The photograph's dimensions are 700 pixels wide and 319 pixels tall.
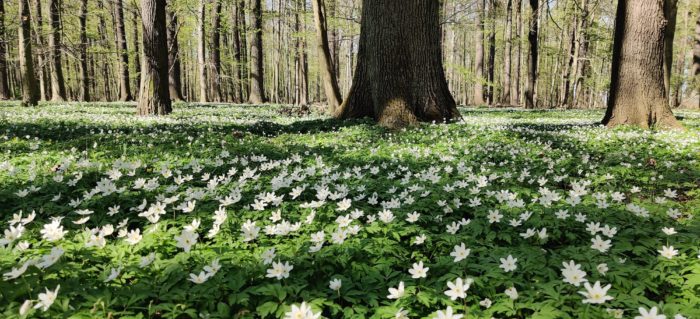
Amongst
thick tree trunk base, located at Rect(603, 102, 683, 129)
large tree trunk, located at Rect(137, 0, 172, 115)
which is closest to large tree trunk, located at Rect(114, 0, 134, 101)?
large tree trunk, located at Rect(137, 0, 172, 115)

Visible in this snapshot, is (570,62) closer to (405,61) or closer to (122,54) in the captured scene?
(405,61)

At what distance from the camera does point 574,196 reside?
3635mm

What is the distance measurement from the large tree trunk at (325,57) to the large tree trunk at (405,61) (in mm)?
4088

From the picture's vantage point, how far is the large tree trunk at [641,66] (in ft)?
31.2

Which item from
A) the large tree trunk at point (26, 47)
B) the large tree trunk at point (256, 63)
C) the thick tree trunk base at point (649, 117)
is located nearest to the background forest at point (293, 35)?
the large tree trunk at point (256, 63)

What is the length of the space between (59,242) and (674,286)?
3883 millimetres

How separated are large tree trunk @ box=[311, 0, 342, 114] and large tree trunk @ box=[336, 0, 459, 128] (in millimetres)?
4088

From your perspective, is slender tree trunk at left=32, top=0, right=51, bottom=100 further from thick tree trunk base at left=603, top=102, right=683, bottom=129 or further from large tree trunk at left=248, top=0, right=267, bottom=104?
thick tree trunk base at left=603, top=102, right=683, bottom=129

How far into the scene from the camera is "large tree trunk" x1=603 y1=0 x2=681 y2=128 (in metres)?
9.52

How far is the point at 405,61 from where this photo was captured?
Result: 32.0 feet

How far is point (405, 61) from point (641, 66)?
18.3ft

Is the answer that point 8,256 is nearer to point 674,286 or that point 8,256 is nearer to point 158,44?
point 674,286

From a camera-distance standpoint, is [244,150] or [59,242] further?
[244,150]

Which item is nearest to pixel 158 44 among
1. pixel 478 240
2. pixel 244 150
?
pixel 244 150
